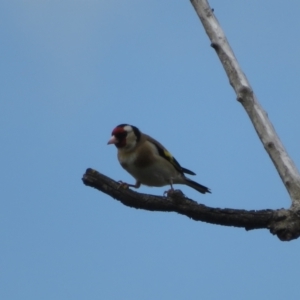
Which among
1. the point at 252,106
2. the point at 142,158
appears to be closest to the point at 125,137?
the point at 142,158

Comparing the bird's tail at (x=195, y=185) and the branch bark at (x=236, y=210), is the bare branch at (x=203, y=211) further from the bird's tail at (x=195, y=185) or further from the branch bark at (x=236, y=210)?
the bird's tail at (x=195, y=185)

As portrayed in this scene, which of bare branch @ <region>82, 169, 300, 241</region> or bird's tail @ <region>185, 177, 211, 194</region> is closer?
bare branch @ <region>82, 169, 300, 241</region>

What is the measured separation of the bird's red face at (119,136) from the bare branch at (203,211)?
2827 mm

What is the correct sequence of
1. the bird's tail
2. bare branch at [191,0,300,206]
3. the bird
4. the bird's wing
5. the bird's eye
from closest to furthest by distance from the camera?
1. bare branch at [191,0,300,206]
2. the bird
3. the bird's eye
4. the bird's wing
5. the bird's tail

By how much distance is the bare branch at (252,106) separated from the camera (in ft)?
13.9

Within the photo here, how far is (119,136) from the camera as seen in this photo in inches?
305

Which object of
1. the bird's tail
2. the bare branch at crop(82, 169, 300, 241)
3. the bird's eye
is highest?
the bird's eye

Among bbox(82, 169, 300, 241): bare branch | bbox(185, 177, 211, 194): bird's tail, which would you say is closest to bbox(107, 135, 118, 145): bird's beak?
bbox(185, 177, 211, 194): bird's tail

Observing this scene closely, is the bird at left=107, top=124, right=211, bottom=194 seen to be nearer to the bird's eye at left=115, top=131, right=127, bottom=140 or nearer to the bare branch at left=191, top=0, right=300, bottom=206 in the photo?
the bird's eye at left=115, top=131, right=127, bottom=140

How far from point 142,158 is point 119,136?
413 mm

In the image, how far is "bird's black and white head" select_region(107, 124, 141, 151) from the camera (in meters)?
7.64

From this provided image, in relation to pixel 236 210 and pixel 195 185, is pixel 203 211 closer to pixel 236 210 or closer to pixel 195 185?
pixel 236 210

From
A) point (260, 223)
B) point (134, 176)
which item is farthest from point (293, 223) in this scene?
point (134, 176)

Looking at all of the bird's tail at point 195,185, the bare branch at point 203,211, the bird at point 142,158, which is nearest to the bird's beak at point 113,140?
the bird at point 142,158
